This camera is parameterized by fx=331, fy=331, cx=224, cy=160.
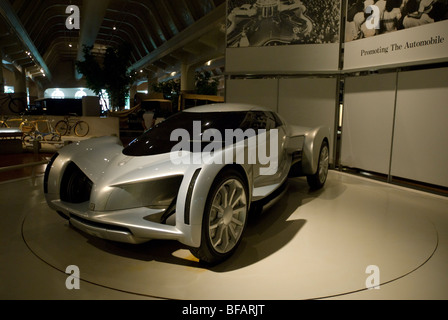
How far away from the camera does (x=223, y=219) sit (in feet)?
8.22

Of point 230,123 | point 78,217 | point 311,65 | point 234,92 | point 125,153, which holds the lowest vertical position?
point 78,217

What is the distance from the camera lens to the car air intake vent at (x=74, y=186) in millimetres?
2939

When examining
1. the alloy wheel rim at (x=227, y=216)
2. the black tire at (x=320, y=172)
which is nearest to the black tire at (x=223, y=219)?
the alloy wheel rim at (x=227, y=216)

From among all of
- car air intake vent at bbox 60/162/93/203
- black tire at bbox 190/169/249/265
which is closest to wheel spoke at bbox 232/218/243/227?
black tire at bbox 190/169/249/265

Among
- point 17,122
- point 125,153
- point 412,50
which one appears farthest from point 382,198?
point 17,122

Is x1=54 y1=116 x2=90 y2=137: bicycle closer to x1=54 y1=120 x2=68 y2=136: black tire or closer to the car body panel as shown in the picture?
x1=54 y1=120 x2=68 y2=136: black tire

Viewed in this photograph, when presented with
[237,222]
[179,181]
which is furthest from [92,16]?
[237,222]

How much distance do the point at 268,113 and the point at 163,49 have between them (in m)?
24.8

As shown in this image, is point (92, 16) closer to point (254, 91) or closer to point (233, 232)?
point (254, 91)

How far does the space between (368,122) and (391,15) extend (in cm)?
175

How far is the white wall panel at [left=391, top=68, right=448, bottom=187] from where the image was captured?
4730mm

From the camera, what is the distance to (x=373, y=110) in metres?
5.77

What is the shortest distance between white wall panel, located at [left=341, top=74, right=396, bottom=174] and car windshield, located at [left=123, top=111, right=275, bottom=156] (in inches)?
112

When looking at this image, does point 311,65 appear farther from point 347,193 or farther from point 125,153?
point 125,153
